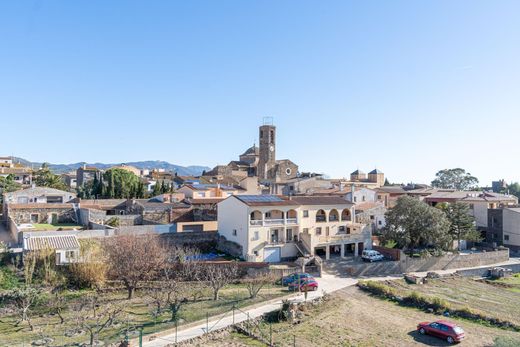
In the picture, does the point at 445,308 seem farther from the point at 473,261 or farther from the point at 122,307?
the point at 122,307

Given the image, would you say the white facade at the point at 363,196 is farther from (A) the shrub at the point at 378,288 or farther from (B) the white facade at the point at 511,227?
(A) the shrub at the point at 378,288

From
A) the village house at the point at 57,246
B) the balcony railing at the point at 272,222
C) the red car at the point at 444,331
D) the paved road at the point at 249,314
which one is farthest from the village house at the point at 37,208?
the red car at the point at 444,331

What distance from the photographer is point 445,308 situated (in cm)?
2952

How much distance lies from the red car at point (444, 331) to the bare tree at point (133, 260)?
60.5ft

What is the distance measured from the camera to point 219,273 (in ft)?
99.0

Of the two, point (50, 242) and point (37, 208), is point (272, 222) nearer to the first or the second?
point (50, 242)

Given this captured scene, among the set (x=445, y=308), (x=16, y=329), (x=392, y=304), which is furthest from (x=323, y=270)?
(x=16, y=329)

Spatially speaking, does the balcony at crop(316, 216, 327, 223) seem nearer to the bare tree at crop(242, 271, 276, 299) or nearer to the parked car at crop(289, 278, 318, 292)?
the bare tree at crop(242, 271, 276, 299)

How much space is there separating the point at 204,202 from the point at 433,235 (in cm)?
2636

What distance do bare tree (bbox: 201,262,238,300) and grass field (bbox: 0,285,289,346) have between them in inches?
33.1

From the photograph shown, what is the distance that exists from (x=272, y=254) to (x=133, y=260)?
13390 millimetres

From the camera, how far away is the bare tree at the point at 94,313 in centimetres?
2328

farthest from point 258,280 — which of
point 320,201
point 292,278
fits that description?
point 320,201

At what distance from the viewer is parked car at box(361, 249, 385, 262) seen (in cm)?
4044
